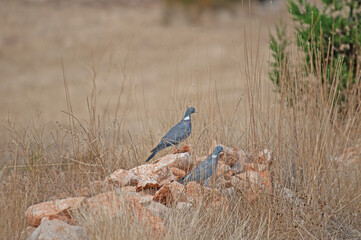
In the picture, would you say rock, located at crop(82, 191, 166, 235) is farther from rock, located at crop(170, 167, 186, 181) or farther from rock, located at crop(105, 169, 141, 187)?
rock, located at crop(170, 167, 186, 181)

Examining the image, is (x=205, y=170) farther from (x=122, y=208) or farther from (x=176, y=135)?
(x=122, y=208)

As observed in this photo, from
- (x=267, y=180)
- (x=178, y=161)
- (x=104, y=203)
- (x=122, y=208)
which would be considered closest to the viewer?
(x=122, y=208)

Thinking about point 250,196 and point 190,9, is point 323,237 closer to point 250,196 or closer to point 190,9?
point 250,196

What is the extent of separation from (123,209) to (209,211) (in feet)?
1.97

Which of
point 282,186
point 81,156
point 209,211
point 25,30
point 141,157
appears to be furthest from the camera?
point 25,30

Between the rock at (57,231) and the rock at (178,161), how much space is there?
933 millimetres

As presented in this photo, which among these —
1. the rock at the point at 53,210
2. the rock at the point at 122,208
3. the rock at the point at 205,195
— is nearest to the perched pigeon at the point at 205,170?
the rock at the point at 205,195

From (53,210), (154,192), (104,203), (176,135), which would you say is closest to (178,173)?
(154,192)

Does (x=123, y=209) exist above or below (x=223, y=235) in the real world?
above

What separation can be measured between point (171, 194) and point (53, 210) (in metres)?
0.80

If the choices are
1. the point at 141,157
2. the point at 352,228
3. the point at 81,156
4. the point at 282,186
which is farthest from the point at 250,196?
the point at 81,156

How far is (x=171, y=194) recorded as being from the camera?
3.26 metres

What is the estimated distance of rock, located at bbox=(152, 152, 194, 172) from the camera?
11.8ft

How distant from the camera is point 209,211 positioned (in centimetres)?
313
